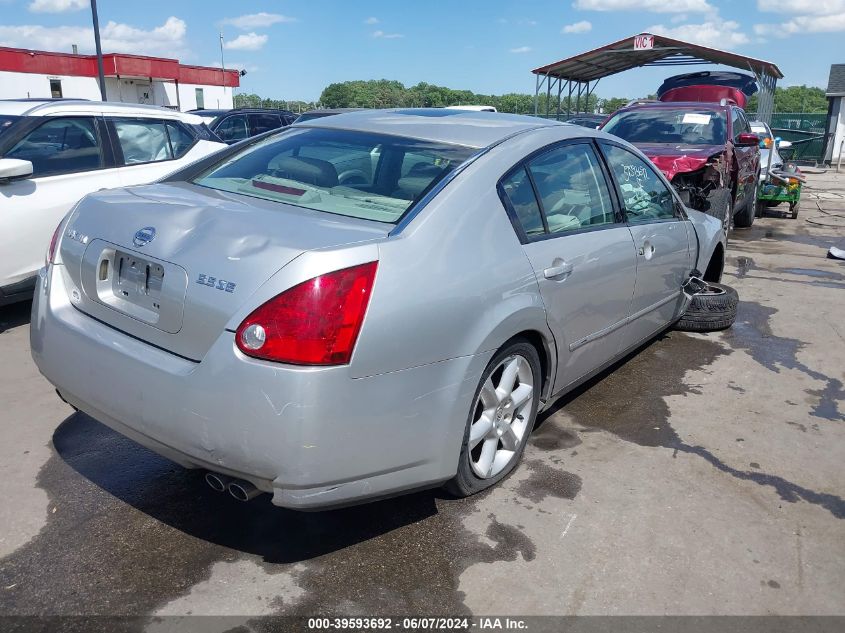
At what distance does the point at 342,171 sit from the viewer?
10.8ft

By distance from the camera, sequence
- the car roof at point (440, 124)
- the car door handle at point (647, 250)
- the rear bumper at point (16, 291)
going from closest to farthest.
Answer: the car roof at point (440, 124), the car door handle at point (647, 250), the rear bumper at point (16, 291)

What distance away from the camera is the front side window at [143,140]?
6.30 metres

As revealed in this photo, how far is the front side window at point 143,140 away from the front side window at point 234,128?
8867 millimetres

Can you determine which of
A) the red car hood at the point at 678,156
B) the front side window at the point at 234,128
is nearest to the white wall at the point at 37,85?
the front side window at the point at 234,128

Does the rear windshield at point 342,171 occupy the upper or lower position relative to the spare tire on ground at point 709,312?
upper

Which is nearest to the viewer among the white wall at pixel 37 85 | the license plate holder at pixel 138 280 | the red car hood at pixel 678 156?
the license plate holder at pixel 138 280

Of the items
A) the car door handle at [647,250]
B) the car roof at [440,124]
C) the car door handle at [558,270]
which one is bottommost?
the car door handle at [647,250]

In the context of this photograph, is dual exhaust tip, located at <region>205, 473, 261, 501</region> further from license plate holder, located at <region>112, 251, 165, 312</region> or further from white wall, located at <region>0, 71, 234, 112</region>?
white wall, located at <region>0, 71, 234, 112</region>

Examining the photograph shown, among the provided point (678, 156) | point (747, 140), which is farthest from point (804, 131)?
point (678, 156)

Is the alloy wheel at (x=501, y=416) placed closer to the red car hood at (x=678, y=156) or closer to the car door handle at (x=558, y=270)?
the car door handle at (x=558, y=270)

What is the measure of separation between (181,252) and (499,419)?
1498 mm

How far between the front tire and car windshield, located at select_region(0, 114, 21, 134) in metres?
4.63

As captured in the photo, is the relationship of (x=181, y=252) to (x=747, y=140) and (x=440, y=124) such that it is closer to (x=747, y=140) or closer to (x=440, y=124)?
(x=440, y=124)

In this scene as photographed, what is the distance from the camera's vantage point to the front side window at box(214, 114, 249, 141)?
15344 mm
